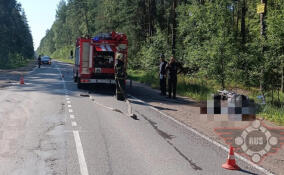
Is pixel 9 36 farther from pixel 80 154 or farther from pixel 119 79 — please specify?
pixel 80 154

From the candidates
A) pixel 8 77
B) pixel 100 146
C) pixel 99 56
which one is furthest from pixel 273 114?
pixel 8 77

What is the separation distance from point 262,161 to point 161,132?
2.98m

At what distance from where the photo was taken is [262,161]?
693 centimetres

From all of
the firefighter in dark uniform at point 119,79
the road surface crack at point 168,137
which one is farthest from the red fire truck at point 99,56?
the road surface crack at point 168,137

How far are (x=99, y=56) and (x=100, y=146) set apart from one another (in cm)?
1250

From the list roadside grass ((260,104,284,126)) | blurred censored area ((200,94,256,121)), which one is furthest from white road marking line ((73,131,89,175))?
roadside grass ((260,104,284,126))

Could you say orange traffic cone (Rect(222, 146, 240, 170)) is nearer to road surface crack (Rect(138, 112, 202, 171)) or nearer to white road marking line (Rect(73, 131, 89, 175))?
road surface crack (Rect(138, 112, 202, 171))

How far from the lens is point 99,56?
19.6 metres

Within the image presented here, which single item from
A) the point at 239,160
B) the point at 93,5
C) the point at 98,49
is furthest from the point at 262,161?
the point at 93,5

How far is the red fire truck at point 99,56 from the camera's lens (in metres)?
19.5

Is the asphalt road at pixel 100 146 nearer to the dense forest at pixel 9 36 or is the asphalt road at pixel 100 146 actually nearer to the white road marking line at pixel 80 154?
the white road marking line at pixel 80 154

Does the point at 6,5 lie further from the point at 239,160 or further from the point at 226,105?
the point at 239,160

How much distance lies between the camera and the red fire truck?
766 inches

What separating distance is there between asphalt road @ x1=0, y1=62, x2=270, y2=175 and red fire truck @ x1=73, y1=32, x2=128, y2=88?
7.30 m
